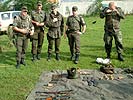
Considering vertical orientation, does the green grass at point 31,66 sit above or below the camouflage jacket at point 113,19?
below

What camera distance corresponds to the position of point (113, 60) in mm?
11172

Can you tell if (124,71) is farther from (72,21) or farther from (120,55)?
(72,21)

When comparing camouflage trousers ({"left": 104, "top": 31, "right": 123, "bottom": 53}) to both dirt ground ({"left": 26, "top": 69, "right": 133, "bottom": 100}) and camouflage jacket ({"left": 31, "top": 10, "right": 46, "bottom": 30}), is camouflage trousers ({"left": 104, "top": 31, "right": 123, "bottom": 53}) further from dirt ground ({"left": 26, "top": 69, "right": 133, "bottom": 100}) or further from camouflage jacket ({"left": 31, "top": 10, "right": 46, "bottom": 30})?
camouflage jacket ({"left": 31, "top": 10, "right": 46, "bottom": 30})

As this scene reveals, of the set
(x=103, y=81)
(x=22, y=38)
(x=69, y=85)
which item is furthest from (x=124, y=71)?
(x=22, y=38)

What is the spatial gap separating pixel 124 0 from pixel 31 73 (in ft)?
97.3

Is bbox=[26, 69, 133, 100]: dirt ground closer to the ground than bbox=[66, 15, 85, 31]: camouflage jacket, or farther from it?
closer to the ground

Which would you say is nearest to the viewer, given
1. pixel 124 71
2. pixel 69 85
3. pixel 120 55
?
pixel 69 85

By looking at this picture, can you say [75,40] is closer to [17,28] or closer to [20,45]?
[20,45]

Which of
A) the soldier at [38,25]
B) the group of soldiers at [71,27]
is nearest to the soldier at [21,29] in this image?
the group of soldiers at [71,27]

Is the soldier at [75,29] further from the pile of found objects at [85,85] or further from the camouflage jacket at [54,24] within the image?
the pile of found objects at [85,85]

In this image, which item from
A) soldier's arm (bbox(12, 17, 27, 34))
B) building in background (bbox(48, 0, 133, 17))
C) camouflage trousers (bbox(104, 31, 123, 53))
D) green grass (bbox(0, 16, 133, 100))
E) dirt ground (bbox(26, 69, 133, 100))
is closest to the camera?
dirt ground (bbox(26, 69, 133, 100))

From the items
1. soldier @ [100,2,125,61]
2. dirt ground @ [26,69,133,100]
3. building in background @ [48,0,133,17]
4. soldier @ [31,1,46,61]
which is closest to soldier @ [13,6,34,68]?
soldier @ [31,1,46,61]

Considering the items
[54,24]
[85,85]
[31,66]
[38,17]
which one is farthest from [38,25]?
[85,85]

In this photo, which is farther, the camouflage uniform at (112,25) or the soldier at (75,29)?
the soldier at (75,29)
